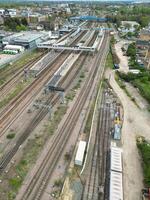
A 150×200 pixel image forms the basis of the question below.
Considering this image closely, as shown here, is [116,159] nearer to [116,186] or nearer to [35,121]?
[116,186]

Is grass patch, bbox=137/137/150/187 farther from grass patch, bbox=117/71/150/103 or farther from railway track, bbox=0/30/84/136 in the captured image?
railway track, bbox=0/30/84/136

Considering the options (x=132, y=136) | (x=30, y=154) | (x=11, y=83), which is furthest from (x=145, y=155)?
(x=11, y=83)

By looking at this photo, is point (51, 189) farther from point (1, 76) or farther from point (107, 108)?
point (1, 76)

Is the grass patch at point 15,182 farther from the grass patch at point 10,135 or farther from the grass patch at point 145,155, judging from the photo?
the grass patch at point 145,155

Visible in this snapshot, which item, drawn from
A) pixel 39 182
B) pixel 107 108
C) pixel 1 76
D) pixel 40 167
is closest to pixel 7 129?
pixel 40 167

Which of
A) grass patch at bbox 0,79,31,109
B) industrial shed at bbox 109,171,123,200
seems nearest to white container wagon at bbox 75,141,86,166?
industrial shed at bbox 109,171,123,200

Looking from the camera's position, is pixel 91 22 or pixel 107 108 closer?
pixel 107 108
